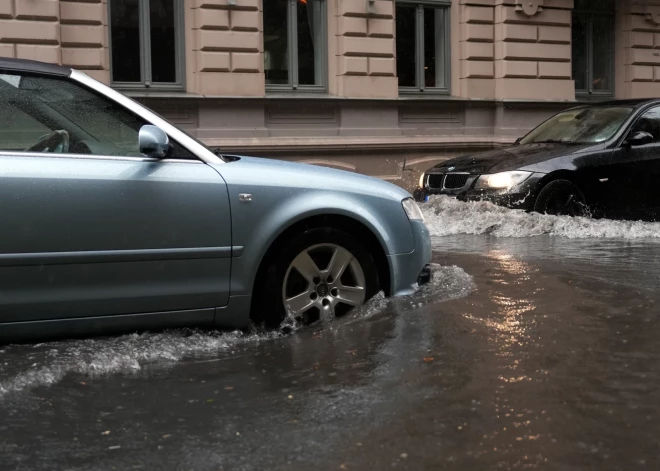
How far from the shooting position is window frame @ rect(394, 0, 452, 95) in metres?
18.2

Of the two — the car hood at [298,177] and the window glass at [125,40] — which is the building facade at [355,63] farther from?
the car hood at [298,177]

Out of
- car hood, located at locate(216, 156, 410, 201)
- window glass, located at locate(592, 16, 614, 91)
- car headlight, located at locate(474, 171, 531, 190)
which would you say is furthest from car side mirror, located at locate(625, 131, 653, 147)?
window glass, located at locate(592, 16, 614, 91)

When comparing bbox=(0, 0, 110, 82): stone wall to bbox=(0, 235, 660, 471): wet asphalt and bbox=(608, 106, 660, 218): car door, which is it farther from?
bbox=(0, 235, 660, 471): wet asphalt

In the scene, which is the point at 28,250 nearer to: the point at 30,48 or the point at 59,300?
the point at 59,300

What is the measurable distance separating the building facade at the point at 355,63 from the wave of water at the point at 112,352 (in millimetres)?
10247

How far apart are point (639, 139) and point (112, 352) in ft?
26.2

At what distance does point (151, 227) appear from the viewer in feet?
16.1

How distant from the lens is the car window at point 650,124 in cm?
1152

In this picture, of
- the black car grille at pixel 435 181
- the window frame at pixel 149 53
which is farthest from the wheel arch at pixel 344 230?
the window frame at pixel 149 53

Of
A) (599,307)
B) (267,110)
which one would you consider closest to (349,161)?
(267,110)

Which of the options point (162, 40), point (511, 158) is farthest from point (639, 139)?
point (162, 40)

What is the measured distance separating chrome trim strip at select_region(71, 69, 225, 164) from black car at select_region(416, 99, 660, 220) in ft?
19.4

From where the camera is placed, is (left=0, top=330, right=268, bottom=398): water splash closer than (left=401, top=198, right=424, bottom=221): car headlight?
Yes

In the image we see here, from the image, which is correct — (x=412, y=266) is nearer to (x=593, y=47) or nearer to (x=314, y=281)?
(x=314, y=281)
